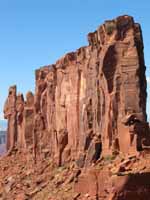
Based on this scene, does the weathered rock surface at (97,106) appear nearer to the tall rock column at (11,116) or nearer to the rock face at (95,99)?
the rock face at (95,99)

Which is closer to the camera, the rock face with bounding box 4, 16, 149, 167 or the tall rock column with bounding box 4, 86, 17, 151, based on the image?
the rock face with bounding box 4, 16, 149, 167

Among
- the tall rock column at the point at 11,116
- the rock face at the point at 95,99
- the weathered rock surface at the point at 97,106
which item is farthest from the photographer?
the tall rock column at the point at 11,116

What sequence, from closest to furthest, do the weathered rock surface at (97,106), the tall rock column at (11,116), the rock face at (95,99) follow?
1. the weathered rock surface at (97,106)
2. the rock face at (95,99)
3. the tall rock column at (11,116)

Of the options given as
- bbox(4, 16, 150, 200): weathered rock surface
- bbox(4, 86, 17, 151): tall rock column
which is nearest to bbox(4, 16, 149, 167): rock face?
bbox(4, 16, 150, 200): weathered rock surface

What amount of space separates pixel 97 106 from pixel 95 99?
84 centimetres

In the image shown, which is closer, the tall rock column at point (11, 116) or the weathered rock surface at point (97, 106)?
the weathered rock surface at point (97, 106)

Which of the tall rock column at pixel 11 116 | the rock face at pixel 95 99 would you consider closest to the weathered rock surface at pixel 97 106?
the rock face at pixel 95 99

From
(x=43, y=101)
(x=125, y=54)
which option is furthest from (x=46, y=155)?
(x=125, y=54)

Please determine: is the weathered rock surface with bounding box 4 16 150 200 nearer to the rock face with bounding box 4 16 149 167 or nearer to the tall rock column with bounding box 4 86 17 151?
the rock face with bounding box 4 16 149 167

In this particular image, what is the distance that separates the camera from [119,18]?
50156 mm

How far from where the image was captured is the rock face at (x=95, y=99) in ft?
160

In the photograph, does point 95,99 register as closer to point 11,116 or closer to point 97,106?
point 97,106

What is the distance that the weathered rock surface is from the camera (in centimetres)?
4750

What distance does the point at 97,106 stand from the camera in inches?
2125
